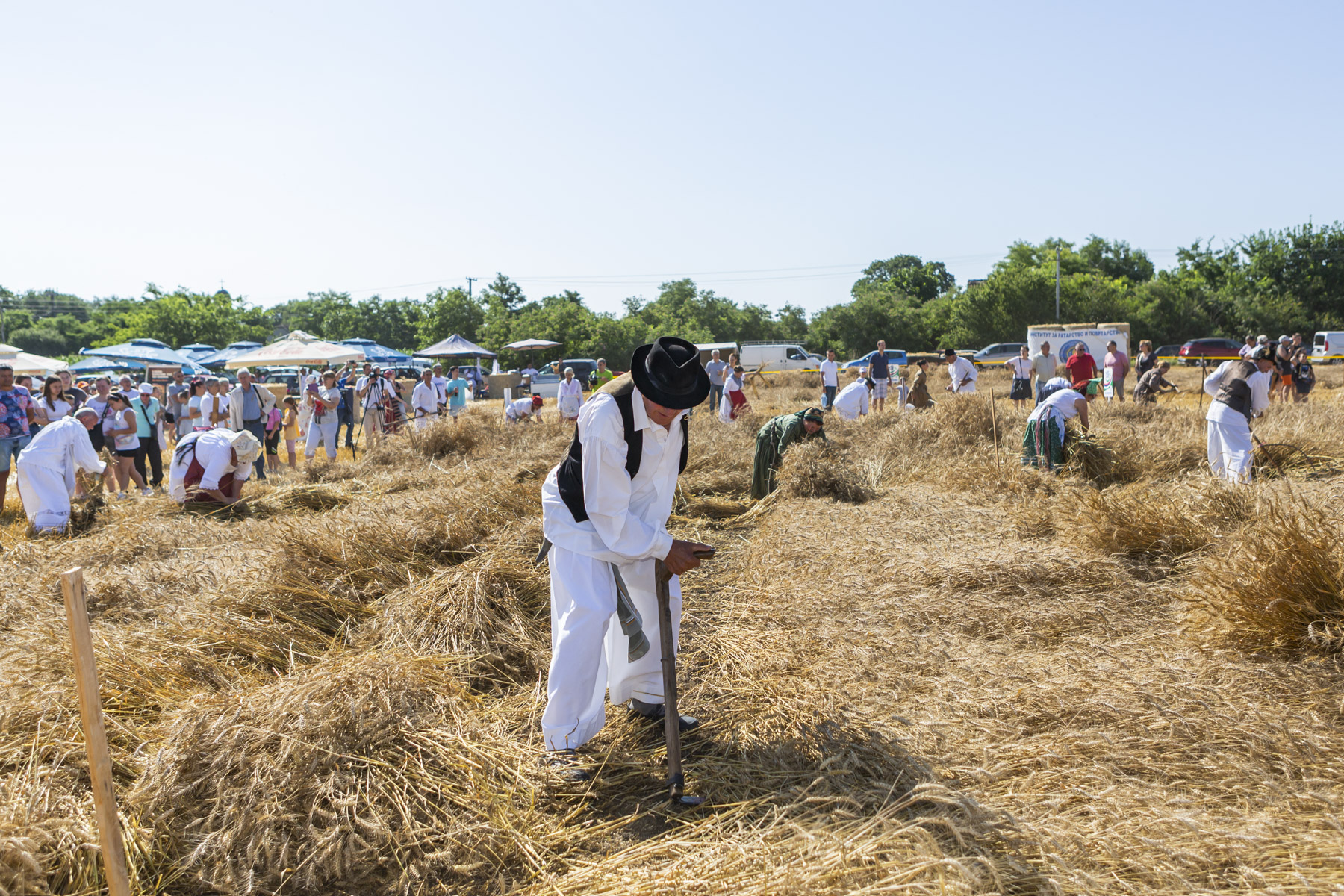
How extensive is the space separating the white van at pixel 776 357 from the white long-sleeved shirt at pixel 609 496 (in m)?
30.7

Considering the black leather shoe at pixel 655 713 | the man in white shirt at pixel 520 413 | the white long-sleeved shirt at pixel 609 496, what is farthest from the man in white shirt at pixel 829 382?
the white long-sleeved shirt at pixel 609 496

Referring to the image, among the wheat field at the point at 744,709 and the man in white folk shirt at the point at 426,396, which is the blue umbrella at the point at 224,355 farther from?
the wheat field at the point at 744,709

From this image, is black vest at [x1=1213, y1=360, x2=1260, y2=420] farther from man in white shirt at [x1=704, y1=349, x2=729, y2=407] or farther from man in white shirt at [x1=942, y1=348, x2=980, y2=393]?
man in white shirt at [x1=704, y1=349, x2=729, y2=407]

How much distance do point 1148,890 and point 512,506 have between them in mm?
4797

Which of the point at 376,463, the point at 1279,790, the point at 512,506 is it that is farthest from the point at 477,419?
the point at 1279,790

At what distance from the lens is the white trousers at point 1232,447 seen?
6.85 metres

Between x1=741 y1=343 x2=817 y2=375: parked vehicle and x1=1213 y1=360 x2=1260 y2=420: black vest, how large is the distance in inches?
1050

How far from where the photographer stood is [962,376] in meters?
13.3

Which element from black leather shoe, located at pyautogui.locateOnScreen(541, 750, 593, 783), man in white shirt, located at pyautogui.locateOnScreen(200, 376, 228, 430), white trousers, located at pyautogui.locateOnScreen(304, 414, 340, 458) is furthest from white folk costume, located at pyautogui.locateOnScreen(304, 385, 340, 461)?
black leather shoe, located at pyautogui.locateOnScreen(541, 750, 593, 783)

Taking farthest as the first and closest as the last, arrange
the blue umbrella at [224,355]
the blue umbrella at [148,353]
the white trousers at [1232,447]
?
the blue umbrella at [224,355] → the blue umbrella at [148,353] → the white trousers at [1232,447]

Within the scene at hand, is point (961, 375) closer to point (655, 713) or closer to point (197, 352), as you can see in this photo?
point (655, 713)

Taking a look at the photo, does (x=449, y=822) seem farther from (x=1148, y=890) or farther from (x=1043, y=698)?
(x=1043, y=698)

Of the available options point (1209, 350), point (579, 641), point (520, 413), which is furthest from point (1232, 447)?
point (1209, 350)

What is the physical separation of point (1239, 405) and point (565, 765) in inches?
254
